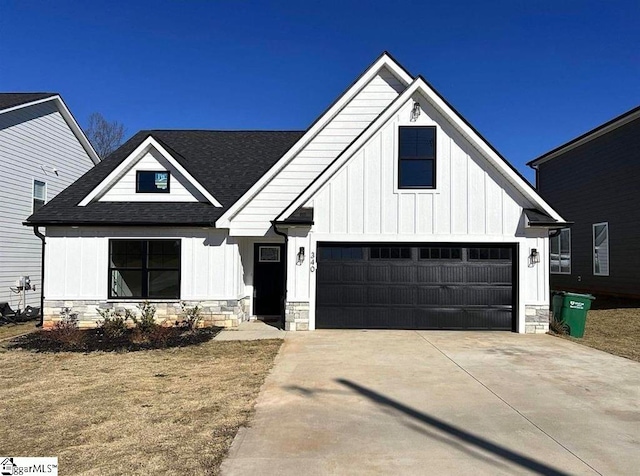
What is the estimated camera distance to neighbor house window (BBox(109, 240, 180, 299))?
12.5 meters

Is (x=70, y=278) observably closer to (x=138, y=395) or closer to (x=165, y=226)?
(x=165, y=226)

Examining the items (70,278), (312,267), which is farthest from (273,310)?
(70,278)

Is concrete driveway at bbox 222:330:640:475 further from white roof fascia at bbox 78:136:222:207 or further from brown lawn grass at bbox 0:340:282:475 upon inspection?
white roof fascia at bbox 78:136:222:207

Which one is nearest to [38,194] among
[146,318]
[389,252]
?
[146,318]

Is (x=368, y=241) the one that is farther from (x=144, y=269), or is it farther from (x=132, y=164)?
(x=132, y=164)

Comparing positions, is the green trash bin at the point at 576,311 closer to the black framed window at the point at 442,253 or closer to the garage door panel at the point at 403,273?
the black framed window at the point at 442,253

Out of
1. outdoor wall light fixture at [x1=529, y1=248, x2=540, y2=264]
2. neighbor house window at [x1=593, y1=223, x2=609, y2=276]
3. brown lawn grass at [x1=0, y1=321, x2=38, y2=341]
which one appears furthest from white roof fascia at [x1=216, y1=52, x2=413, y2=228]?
neighbor house window at [x1=593, y1=223, x2=609, y2=276]

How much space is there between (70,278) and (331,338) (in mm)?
7448

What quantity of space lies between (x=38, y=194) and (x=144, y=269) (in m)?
7.36

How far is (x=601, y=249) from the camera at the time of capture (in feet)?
64.5

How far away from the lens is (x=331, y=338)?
10.6 metres

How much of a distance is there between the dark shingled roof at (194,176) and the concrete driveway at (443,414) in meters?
5.89

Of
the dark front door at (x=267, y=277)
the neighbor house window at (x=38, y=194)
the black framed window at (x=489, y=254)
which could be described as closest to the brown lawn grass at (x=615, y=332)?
the black framed window at (x=489, y=254)

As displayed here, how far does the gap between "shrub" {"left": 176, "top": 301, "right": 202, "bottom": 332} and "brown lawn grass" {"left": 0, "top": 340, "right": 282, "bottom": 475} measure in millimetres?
2705
